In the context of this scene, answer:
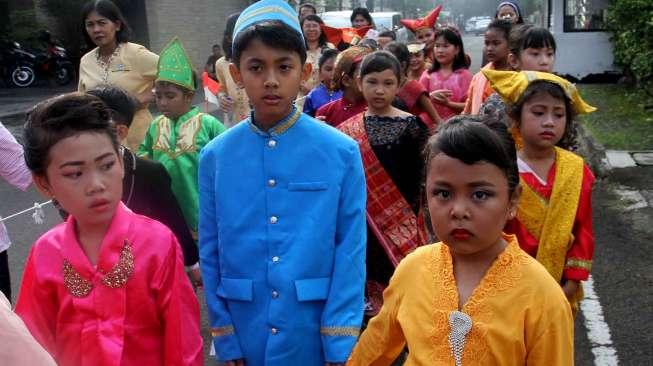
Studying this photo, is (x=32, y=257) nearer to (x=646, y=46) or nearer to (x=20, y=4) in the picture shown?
(x=646, y=46)

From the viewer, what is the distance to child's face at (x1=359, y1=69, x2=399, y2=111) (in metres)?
3.92

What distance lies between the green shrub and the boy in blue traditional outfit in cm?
926

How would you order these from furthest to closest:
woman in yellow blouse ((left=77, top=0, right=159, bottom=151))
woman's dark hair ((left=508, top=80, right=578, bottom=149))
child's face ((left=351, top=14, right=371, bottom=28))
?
child's face ((left=351, top=14, right=371, bottom=28)) → woman in yellow blouse ((left=77, top=0, right=159, bottom=151)) → woman's dark hair ((left=508, top=80, right=578, bottom=149))

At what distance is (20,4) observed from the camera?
78.2ft

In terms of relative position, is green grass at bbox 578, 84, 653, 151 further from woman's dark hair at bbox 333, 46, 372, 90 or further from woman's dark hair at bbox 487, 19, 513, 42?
woman's dark hair at bbox 333, 46, 372, 90

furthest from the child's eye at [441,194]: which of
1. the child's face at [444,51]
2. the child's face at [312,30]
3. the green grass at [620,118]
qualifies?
the green grass at [620,118]

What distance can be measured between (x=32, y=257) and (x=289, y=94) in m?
0.96

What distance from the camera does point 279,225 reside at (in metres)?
2.44

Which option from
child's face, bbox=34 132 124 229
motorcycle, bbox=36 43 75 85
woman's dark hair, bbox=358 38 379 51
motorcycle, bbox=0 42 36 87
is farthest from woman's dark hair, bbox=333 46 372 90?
motorcycle, bbox=0 42 36 87

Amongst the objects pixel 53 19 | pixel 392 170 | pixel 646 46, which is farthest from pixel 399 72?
pixel 53 19

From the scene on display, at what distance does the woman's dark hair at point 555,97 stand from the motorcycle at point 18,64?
19870 mm

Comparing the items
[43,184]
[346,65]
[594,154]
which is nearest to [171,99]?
[346,65]

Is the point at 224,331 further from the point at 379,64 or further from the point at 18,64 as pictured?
the point at 18,64

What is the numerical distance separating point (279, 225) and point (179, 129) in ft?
6.81
